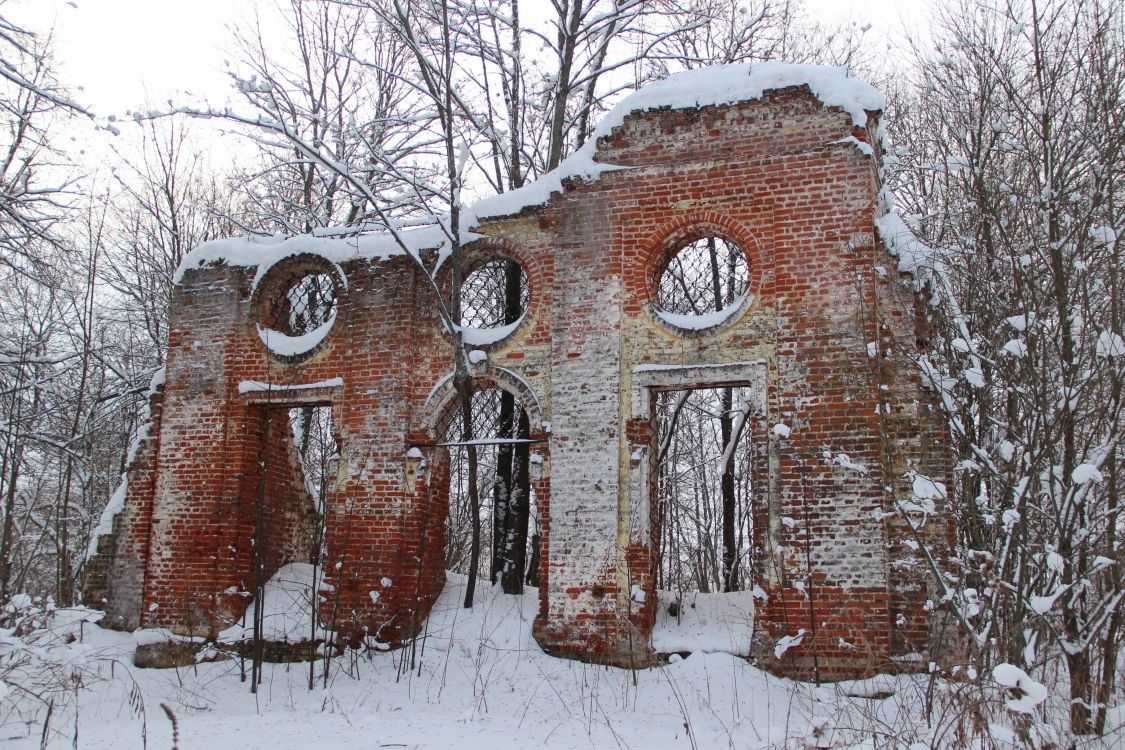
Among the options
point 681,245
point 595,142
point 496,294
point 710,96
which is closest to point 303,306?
point 496,294

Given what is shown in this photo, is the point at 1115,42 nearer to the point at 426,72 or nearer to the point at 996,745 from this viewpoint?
the point at 996,745

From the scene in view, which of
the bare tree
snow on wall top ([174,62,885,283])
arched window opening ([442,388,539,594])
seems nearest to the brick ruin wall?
snow on wall top ([174,62,885,283])

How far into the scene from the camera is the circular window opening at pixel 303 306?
1116 cm

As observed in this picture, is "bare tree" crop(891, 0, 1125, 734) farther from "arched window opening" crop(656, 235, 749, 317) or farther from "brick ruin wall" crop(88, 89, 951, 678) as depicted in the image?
"arched window opening" crop(656, 235, 749, 317)

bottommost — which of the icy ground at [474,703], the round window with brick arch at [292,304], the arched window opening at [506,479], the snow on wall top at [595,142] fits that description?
the icy ground at [474,703]

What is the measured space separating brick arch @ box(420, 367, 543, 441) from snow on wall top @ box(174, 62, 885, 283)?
1.57 m

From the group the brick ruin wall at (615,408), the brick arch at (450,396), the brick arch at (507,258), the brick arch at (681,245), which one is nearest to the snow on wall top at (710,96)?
the brick ruin wall at (615,408)

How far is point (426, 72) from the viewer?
993 centimetres

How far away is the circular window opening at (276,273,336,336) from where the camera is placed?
36.6 feet

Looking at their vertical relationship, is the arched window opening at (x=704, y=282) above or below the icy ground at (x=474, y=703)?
above

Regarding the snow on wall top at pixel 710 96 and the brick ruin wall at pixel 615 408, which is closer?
the brick ruin wall at pixel 615 408

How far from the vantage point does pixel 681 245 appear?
31.3ft

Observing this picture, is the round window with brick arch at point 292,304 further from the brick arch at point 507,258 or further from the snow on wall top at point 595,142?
the brick arch at point 507,258

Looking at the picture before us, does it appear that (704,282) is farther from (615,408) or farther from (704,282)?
(615,408)
